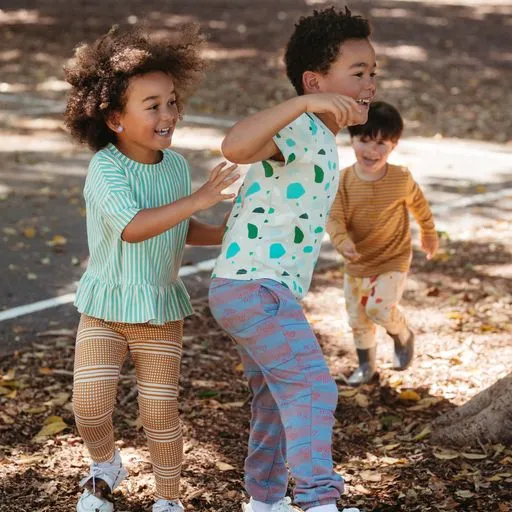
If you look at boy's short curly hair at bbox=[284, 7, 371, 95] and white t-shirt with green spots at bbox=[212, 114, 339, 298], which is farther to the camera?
boy's short curly hair at bbox=[284, 7, 371, 95]

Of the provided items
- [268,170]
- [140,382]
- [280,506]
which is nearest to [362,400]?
[280,506]

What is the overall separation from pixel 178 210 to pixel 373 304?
2.06m

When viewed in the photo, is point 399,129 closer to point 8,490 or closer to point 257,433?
point 257,433

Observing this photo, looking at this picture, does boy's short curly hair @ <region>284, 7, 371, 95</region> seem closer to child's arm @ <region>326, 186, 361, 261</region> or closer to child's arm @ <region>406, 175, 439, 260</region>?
child's arm @ <region>326, 186, 361, 261</region>

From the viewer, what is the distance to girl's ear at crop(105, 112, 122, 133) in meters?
3.74

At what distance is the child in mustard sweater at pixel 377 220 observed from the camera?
5141 mm

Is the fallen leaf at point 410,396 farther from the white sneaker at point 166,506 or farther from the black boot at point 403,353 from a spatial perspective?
the white sneaker at point 166,506

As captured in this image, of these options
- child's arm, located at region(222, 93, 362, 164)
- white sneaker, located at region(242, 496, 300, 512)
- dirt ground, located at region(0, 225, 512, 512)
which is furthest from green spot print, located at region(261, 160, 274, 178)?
dirt ground, located at region(0, 225, 512, 512)

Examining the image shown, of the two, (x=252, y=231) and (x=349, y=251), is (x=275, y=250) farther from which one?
(x=349, y=251)

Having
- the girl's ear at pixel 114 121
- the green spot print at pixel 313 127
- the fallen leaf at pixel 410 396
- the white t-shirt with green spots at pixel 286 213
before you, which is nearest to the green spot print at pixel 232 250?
the white t-shirt with green spots at pixel 286 213

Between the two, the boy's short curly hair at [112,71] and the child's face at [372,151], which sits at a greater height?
the boy's short curly hair at [112,71]

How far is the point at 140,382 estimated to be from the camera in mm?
3777

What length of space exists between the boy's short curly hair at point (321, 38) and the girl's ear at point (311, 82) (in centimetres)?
2

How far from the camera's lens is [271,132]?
10.8 ft
